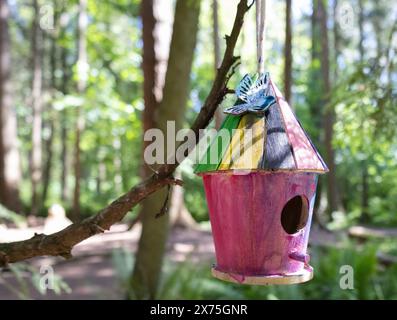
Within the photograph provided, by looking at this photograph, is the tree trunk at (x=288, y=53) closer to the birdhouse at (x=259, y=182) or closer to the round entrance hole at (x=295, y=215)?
the round entrance hole at (x=295, y=215)

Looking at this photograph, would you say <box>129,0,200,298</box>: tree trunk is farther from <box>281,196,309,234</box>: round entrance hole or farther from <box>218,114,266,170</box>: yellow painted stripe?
<box>218,114,266,170</box>: yellow painted stripe

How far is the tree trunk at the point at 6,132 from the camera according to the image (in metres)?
14.4

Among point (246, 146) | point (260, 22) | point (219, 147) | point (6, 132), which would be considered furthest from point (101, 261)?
point (260, 22)

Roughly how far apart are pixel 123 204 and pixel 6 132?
540 inches

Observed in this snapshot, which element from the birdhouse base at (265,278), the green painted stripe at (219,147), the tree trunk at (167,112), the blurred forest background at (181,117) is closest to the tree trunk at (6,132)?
the blurred forest background at (181,117)

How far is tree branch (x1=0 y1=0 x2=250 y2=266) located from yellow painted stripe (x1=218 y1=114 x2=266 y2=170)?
0.53 ft

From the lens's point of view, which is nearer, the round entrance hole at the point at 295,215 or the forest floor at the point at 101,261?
the round entrance hole at the point at 295,215

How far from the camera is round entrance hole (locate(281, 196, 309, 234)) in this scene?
2.17 meters

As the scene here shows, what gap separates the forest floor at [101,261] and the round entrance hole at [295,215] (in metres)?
3.46

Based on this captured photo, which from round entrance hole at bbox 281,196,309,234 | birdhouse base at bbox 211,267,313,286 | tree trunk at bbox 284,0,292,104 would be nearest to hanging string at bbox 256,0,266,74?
round entrance hole at bbox 281,196,309,234

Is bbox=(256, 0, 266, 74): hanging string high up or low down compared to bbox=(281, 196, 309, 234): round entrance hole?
up

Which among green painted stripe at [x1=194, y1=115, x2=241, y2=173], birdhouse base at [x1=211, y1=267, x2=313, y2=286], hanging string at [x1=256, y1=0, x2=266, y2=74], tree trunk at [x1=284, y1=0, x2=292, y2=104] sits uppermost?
tree trunk at [x1=284, y1=0, x2=292, y2=104]

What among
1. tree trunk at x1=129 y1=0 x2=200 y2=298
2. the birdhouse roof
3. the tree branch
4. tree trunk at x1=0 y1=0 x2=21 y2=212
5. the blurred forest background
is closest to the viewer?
the tree branch

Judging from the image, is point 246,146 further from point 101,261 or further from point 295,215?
point 101,261
